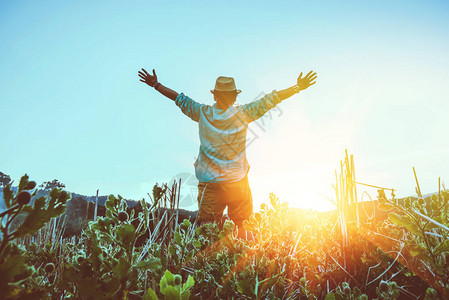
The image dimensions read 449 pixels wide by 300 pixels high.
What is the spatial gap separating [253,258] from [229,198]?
368 cm

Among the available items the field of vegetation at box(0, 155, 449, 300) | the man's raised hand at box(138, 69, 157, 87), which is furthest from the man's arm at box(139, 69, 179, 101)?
the field of vegetation at box(0, 155, 449, 300)

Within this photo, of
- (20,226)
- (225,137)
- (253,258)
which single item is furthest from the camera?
(225,137)

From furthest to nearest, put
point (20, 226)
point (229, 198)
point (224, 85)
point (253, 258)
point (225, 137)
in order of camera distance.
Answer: point (224, 85) → point (225, 137) → point (229, 198) → point (253, 258) → point (20, 226)

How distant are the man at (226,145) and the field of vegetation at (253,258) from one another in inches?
126

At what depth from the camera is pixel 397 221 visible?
3.76 feet

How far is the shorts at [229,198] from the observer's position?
498cm

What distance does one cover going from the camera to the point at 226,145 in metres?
5.23

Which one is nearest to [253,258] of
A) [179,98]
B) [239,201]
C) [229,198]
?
[229,198]

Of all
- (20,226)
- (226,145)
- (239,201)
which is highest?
(226,145)

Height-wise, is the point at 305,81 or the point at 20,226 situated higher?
the point at 305,81

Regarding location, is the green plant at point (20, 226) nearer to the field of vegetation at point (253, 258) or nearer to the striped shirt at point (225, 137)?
the field of vegetation at point (253, 258)

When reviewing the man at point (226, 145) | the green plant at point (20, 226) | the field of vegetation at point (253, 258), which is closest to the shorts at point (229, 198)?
the man at point (226, 145)

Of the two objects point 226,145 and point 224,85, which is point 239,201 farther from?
point 224,85

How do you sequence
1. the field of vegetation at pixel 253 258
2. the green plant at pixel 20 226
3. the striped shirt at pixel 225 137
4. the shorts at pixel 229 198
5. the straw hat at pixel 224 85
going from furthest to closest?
the straw hat at pixel 224 85
the striped shirt at pixel 225 137
the shorts at pixel 229 198
the field of vegetation at pixel 253 258
the green plant at pixel 20 226
